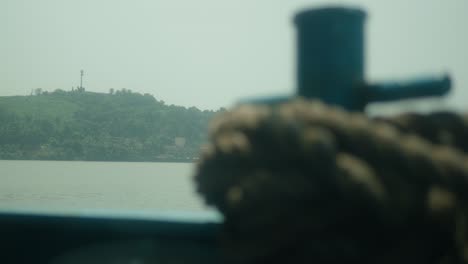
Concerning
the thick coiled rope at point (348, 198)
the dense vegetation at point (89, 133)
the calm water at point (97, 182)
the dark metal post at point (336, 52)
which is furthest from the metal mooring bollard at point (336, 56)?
the dense vegetation at point (89, 133)

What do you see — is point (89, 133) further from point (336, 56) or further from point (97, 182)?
point (336, 56)

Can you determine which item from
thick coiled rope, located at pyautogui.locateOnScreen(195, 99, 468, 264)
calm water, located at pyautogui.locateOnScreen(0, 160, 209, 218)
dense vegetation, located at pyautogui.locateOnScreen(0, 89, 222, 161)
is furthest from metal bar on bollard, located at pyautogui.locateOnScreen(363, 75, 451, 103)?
dense vegetation, located at pyautogui.locateOnScreen(0, 89, 222, 161)

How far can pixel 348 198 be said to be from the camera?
1.10m

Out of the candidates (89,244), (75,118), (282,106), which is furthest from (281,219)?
(75,118)

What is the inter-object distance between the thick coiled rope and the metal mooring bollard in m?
0.29

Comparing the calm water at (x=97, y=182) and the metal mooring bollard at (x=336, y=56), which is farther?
the calm water at (x=97, y=182)

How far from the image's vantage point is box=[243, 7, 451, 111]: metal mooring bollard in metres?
1.46

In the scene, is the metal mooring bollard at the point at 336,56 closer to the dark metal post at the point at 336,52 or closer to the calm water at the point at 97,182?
the dark metal post at the point at 336,52

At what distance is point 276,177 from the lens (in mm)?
1139

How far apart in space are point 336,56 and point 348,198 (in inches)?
20.4

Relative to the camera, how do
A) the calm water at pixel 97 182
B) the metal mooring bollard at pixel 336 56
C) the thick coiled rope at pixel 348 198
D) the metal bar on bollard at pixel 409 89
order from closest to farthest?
1. the thick coiled rope at pixel 348 198
2. the metal bar on bollard at pixel 409 89
3. the metal mooring bollard at pixel 336 56
4. the calm water at pixel 97 182

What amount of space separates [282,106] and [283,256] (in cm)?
37

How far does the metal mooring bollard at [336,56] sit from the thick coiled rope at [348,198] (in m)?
0.29

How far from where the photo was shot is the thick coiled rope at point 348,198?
109 centimetres
